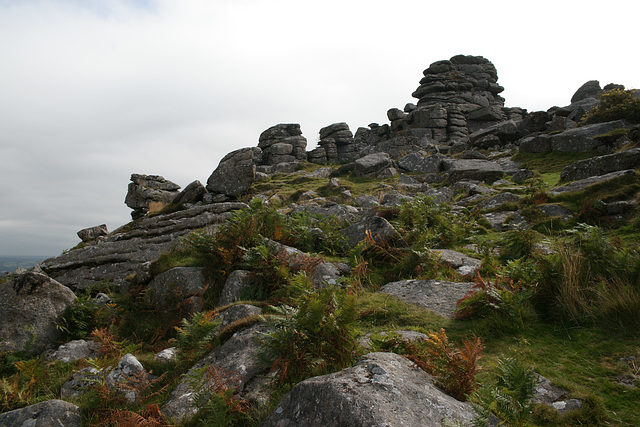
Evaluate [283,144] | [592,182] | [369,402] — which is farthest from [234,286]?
[283,144]

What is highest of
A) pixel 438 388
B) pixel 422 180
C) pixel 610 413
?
pixel 422 180

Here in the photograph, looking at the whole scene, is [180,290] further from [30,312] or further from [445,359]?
[445,359]

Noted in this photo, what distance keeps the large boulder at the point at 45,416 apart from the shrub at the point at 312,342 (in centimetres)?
293

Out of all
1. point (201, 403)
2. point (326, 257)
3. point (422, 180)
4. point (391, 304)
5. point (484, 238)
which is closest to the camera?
point (201, 403)

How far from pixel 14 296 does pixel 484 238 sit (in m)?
12.4

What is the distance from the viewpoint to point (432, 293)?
717 centimetres

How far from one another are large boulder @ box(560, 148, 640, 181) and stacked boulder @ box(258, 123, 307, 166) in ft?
123

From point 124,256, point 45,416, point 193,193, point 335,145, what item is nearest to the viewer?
point 45,416

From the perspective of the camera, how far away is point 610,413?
341 centimetres

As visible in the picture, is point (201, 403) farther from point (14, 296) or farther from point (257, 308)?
point (14, 296)

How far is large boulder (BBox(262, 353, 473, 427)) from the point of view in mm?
3053

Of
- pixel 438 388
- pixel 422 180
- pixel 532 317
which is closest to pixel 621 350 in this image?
pixel 532 317

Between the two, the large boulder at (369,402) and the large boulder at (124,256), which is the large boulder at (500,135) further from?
the large boulder at (369,402)

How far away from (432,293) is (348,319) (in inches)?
130
